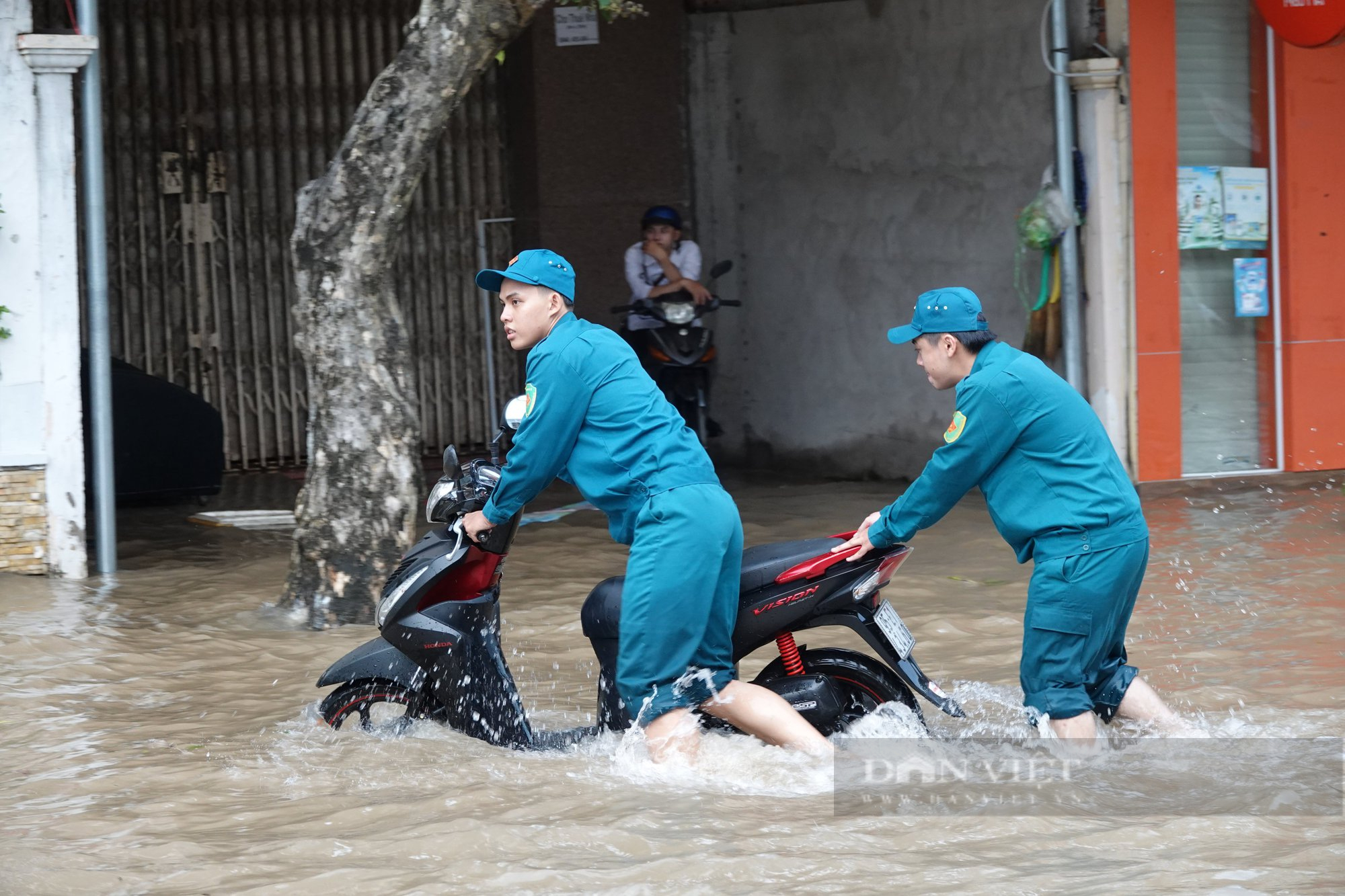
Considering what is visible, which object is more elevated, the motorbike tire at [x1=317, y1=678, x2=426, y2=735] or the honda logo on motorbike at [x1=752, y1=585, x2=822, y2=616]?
the honda logo on motorbike at [x1=752, y1=585, x2=822, y2=616]

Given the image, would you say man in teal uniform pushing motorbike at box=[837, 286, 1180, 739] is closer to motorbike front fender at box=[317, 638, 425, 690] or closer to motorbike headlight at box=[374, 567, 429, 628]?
motorbike headlight at box=[374, 567, 429, 628]

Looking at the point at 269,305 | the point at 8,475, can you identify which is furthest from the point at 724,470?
the point at 8,475

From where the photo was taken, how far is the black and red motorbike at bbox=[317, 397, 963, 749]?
4098mm

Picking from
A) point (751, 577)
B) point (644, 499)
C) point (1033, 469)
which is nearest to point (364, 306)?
point (644, 499)

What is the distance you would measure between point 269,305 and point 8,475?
4622 mm

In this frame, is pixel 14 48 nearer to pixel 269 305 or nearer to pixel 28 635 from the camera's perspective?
pixel 28 635

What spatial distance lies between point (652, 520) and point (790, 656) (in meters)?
0.63

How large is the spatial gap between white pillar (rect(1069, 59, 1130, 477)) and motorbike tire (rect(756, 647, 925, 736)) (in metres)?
5.24

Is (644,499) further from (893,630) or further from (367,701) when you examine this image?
(367,701)

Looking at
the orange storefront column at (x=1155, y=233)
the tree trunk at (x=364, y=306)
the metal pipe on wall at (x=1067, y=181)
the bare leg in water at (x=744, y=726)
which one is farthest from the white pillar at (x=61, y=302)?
the orange storefront column at (x=1155, y=233)

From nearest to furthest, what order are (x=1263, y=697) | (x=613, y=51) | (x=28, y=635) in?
(x=1263, y=697) → (x=28, y=635) → (x=613, y=51)

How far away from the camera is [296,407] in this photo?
11914mm

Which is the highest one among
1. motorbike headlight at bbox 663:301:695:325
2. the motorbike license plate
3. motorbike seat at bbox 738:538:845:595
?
motorbike headlight at bbox 663:301:695:325

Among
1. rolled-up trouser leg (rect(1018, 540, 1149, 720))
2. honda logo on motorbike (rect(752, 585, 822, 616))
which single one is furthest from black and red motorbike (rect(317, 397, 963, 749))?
rolled-up trouser leg (rect(1018, 540, 1149, 720))
